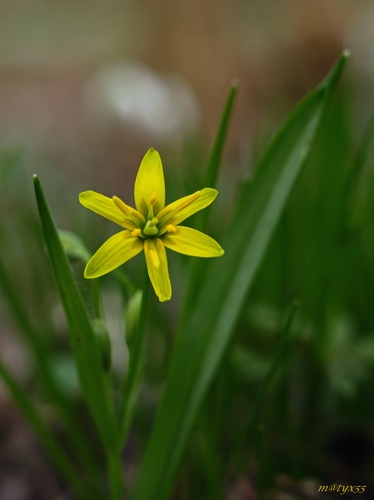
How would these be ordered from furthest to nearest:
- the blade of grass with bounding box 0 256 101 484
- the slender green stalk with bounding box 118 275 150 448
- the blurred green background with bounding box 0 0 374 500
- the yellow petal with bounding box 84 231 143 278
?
the blurred green background with bounding box 0 0 374 500
the blade of grass with bounding box 0 256 101 484
the slender green stalk with bounding box 118 275 150 448
the yellow petal with bounding box 84 231 143 278

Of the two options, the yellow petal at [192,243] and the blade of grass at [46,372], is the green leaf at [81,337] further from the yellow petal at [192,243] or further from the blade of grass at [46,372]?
the blade of grass at [46,372]

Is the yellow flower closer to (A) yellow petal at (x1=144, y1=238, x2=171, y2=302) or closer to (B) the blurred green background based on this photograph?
(A) yellow petal at (x1=144, y1=238, x2=171, y2=302)

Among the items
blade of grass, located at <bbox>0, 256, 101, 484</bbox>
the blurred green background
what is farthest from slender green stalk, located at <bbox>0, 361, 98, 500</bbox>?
the blurred green background

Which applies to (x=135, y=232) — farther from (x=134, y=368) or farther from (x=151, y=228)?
(x=134, y=368)

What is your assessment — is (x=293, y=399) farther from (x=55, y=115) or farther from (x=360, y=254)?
(x=55, y=115)

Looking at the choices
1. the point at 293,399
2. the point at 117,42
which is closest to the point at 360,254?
the point at 293,399
